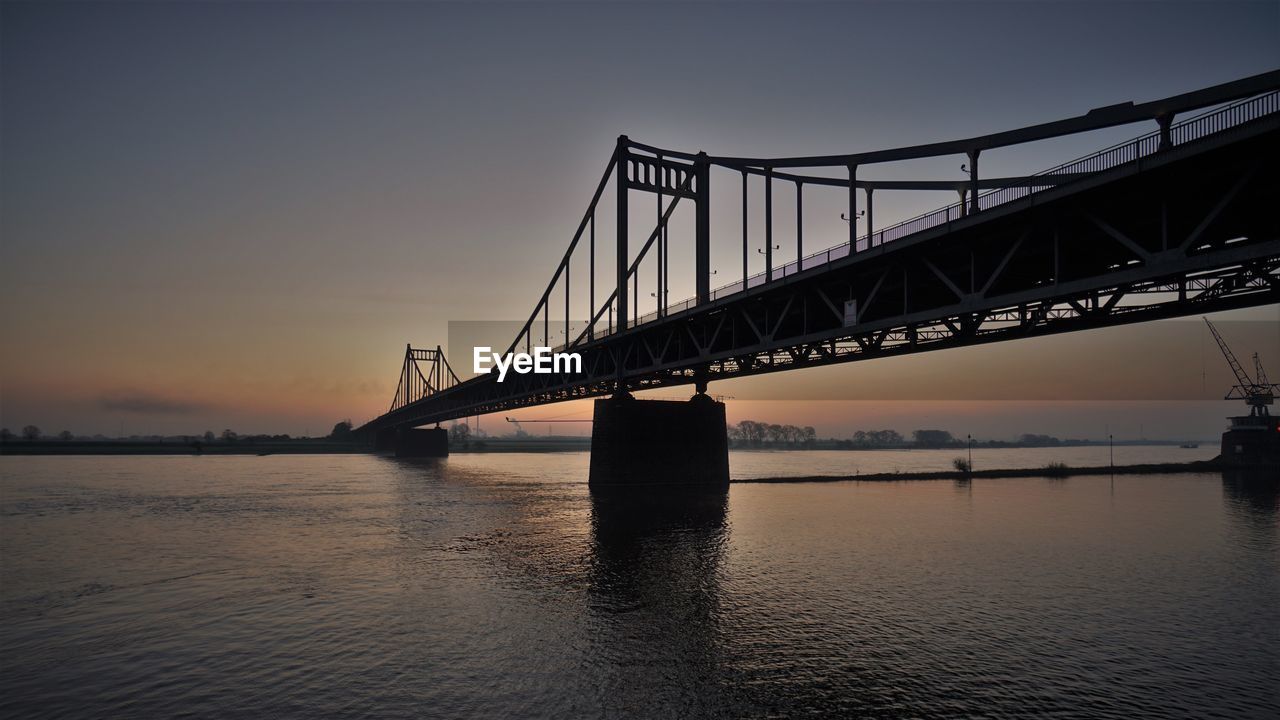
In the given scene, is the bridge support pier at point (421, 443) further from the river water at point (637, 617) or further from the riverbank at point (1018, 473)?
the river water at point (637, 617)

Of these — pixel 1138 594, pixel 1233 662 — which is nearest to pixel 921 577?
pixel 1138 594

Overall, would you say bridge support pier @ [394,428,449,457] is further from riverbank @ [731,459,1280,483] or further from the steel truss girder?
the steel truss girder

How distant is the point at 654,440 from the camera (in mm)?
52844

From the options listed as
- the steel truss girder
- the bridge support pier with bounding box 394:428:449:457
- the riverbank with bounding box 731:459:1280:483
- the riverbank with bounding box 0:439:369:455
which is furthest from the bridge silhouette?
the riverbank with bounding box 0:439:369:455

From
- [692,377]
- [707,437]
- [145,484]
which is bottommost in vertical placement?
[145,484]

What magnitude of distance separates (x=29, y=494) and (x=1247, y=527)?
76565 mm

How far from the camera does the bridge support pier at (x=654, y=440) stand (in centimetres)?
5247

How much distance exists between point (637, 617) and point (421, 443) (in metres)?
128

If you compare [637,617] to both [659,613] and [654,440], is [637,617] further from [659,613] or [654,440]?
[654,440]

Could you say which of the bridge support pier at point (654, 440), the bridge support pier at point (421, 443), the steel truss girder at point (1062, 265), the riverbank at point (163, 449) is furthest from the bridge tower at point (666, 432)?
the riverbank at point (163, 449)

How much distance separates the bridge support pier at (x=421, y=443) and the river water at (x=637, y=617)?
3939 inches

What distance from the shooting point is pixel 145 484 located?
2630 inches

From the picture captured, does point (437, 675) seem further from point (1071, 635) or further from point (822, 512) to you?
point (822, 512)

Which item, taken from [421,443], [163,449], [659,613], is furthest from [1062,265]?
[163,449]
